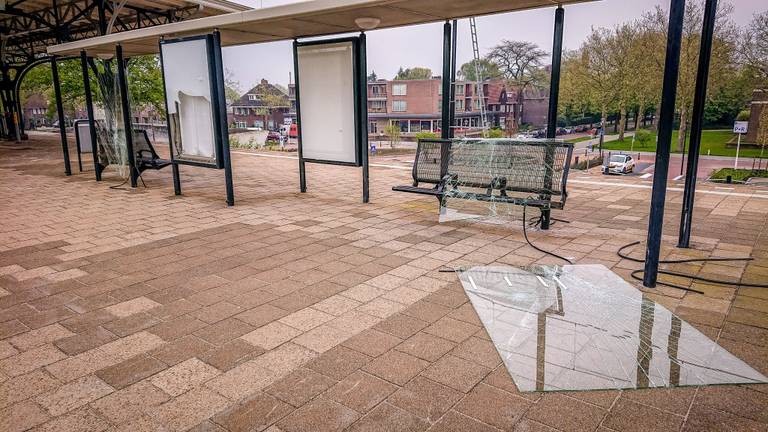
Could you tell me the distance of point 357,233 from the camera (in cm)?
607

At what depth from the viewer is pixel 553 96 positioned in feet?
19.0

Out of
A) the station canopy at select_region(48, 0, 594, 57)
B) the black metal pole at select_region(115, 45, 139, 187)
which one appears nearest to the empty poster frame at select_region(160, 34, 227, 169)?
the station canopy at select_region(48, 0, 594, 57)

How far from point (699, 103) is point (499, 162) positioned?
2.18 meters

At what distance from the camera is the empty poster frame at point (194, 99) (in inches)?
292

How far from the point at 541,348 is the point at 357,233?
3.32 metres

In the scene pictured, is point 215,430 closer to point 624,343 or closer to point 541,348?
point 541,348

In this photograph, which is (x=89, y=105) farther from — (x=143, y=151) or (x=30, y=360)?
(x=30, y=360)

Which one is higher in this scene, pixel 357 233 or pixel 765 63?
pixel 765 63

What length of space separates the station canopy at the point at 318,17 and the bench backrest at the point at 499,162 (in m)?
1.62

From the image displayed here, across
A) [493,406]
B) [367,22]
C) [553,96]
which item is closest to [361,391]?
[493,406]

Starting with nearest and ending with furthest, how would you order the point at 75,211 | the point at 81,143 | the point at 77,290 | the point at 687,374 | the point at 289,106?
the point at 687,374
the point at 77,290
the point at 75,211
the point at 81,143
the point at 289,106

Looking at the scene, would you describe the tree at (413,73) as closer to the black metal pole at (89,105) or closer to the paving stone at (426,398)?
the black metal pole at (89,105)

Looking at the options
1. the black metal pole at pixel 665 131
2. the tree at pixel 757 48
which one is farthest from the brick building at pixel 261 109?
the black metal pole at pixel 665 131

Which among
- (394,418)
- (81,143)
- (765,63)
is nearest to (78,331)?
(394,418)
